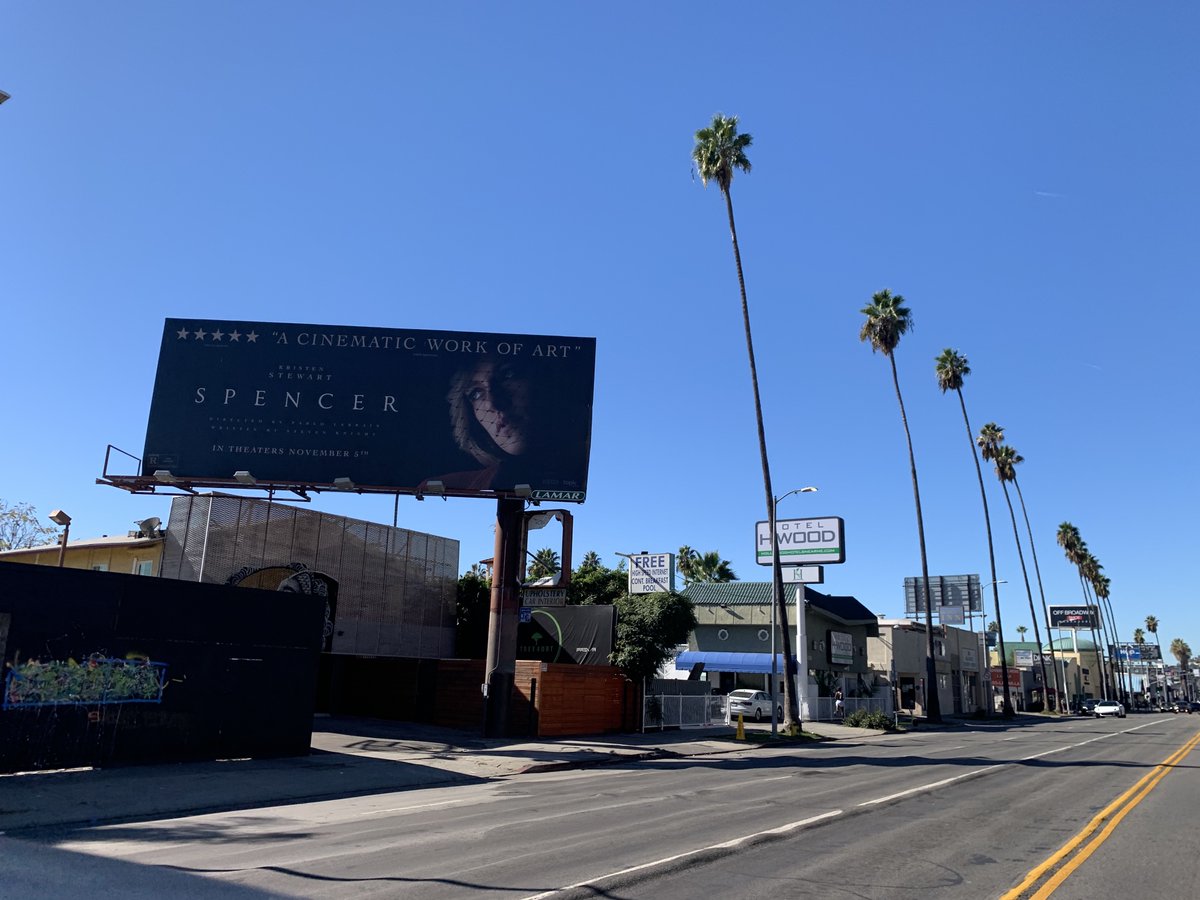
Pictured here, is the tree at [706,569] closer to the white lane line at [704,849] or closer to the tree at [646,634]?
the tree at [646,634]

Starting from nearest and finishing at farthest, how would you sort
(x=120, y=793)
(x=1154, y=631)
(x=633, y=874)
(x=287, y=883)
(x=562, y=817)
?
(x=287, y=883) < (x=633, y=874) < (x=562, y=817) < (x=120, y=793) < (x=1154, y=631)

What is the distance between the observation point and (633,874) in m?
8.93

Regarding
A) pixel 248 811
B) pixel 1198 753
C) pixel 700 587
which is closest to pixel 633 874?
pixel 248 811

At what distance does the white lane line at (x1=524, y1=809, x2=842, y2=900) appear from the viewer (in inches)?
323

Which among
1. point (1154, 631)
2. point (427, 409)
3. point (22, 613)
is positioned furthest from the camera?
point (1154, 631)

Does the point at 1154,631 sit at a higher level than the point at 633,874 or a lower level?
higher

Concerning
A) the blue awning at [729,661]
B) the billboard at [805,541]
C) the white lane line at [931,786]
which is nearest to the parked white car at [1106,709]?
the blue awning at [729,661]

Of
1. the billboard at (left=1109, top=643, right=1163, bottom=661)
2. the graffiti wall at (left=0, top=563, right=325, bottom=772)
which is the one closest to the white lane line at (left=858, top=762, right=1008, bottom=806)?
→ the graffiti wall at (left=0, top=563, right=325, bottom=772)

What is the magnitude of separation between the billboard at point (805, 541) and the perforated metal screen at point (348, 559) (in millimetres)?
17763

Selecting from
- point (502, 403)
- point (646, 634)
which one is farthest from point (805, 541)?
point (502, 403)

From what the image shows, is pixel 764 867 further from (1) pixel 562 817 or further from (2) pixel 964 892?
(1) pixel 562 817

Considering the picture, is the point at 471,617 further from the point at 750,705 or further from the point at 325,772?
the point at 325,772

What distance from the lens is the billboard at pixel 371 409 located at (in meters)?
28.3

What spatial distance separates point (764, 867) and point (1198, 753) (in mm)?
30081
